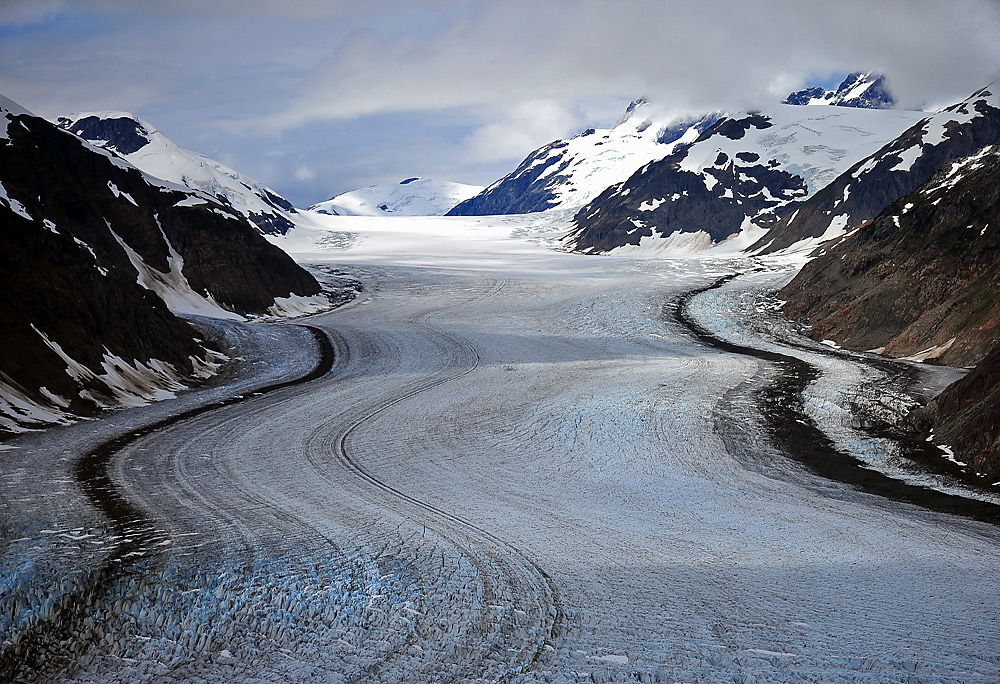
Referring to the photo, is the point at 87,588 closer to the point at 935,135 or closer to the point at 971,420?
the point at 971,420

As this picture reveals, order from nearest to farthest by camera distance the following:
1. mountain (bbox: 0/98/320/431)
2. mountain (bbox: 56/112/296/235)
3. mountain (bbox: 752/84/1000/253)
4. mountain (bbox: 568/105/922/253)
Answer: mountain (bbox: 0/98/320/431)
mountain (bbox: 752/84/1000/253)
mountain (bbox: 568/105/922/253)
mountain (bbox: 56/112/296/235)

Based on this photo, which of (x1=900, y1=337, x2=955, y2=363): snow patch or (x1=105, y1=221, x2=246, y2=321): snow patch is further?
(x1=105, y1=221, x2=246, y2=321): snow patch

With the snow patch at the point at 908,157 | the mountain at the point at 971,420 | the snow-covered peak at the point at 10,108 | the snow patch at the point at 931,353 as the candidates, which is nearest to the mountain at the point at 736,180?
the snow patch at the point at 908,157

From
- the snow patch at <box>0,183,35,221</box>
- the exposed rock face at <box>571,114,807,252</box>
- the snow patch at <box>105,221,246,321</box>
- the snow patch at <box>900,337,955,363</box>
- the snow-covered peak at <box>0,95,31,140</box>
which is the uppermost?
the exposed rock face at <box>571,114,807,252</box>

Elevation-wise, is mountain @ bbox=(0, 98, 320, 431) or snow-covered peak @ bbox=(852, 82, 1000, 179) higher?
snow-covered peak @ bbox=(852, 82, 1000, 179)

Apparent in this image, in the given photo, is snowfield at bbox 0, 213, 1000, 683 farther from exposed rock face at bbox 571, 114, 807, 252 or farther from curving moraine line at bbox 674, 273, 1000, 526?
exposed rock face at bbox 571, 114, 807, 252

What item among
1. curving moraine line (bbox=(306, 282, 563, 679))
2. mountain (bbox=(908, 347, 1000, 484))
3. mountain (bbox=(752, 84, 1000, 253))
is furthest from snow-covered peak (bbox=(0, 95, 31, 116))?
mountain (bbox=(752, 84, 1000, 253))

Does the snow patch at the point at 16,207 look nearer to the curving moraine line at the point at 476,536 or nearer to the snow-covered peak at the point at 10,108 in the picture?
the curving moraine line at the point at 476,536
